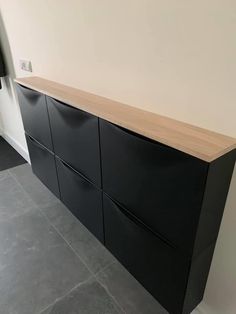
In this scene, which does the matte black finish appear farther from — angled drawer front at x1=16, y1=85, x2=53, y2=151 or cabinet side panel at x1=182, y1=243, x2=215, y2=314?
cabinet side panel at x1=182, y1=243, x2=215, y2=314

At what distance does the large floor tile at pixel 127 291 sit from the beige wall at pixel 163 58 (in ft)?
1.00

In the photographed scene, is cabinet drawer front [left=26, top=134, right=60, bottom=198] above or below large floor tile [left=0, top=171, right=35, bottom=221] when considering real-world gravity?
above

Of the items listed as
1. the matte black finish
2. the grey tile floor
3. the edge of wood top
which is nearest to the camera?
the edge of wood top

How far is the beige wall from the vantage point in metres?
0.85

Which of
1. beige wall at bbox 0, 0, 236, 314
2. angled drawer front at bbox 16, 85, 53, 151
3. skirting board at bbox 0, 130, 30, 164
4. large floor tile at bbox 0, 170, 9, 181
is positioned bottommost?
large floor tile at bbox 0, 170, 9, 181

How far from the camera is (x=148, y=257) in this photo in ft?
4.03

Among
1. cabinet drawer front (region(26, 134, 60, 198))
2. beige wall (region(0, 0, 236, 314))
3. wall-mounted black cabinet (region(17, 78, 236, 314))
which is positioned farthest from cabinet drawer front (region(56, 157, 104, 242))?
beige wall (region(0, 0, 236, 314))

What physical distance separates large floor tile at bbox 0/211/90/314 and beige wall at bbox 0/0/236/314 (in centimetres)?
83

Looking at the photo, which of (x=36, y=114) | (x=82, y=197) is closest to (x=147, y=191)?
(x=82, y=197)

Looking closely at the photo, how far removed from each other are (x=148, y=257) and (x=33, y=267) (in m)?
0.84

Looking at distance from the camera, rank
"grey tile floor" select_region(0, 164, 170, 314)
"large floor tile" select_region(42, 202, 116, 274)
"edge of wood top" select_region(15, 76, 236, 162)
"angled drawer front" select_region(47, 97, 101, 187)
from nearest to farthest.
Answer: "edge of wood top" select_region(15, 76, 236, 162)
"angled drawer front" select_region(47, 97, 101, 187)
"grey tile floor" select_region(0, 164, 170, 314)
"large floor tile" select_region(42, 202, 116, 274)

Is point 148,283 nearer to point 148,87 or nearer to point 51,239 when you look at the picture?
point 51,239

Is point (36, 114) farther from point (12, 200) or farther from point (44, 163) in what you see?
point (12, 200)

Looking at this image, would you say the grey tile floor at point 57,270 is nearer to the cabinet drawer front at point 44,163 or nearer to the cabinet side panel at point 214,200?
the cabinet drawer front at point 44,163
